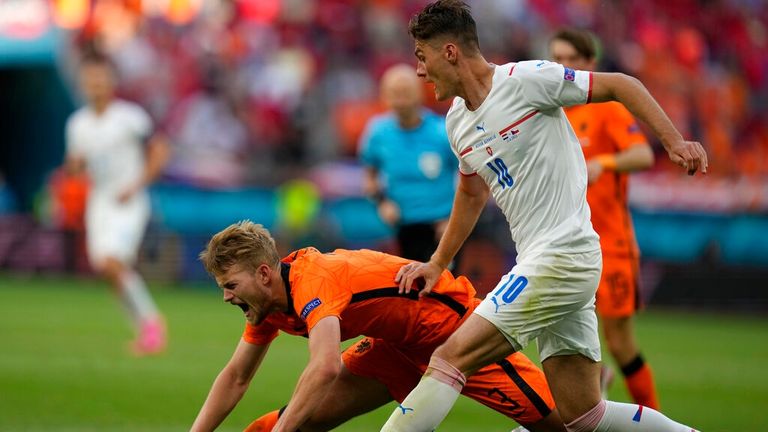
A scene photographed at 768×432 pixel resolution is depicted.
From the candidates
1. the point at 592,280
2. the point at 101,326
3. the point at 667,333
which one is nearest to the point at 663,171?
the point at 667,333

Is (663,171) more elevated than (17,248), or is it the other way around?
(17,248)

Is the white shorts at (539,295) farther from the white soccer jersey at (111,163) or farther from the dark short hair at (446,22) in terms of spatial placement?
the white soccer jersey at (111,163)

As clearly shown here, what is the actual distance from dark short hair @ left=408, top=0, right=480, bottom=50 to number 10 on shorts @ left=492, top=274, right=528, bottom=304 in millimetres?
1141

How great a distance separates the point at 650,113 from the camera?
547 cm

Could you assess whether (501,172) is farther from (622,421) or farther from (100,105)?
(100,105)

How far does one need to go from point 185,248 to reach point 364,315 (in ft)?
48.6

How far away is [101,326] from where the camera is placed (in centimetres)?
1497

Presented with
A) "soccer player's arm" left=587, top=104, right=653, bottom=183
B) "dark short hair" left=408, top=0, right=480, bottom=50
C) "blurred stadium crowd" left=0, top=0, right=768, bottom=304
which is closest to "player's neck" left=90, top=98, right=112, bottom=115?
"blurred stadium crowd" left=0, top=0, right=768, bottom=304

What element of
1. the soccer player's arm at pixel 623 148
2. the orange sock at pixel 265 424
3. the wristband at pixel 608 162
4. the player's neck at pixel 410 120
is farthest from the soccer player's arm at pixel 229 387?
the player's neck at pixel 410 120

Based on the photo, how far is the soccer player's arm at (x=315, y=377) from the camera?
5.29m

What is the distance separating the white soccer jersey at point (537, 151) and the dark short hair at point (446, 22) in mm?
246

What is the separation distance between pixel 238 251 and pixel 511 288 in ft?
4.28

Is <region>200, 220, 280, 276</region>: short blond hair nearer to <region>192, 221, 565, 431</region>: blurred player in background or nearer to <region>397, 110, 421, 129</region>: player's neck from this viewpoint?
<region>192, 221, 565, 431</region>: blurred player in background

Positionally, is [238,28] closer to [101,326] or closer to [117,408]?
[101,326]
